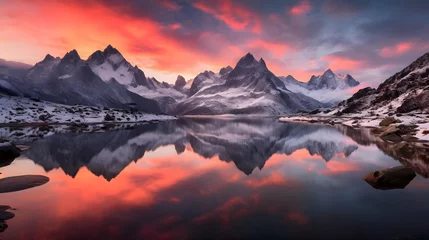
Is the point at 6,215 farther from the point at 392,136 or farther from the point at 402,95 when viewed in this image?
the point at 402,95

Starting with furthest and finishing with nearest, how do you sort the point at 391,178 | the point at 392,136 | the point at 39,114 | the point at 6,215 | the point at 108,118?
the point at 108,118 → the point at 39,114 → the point at 392,136 → the point at 391,178 → the point at 6,215

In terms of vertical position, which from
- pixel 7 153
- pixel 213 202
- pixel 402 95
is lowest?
pixel 7 153

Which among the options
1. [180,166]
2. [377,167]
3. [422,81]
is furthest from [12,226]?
[422,81]

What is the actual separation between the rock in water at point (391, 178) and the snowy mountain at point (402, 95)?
10122 cm

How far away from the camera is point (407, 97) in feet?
367

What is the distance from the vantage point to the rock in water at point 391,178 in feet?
62.7

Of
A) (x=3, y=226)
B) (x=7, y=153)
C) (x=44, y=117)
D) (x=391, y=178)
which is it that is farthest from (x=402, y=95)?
(x=44, y=117)

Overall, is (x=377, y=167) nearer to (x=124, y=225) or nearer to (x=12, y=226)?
(x=124, y=225)

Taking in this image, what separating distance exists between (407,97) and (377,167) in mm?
110031

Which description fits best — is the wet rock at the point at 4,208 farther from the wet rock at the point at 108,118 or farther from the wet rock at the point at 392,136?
the wet rock at the point at 108,118

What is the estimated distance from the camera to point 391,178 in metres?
20.0

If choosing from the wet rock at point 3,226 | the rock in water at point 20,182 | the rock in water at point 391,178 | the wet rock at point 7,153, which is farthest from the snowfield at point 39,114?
the rock in water at point 391,178

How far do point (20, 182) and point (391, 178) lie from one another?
29171mm

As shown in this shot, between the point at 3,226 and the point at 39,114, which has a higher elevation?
the point at 39,114
